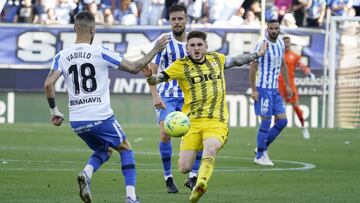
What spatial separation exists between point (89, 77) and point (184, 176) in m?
4.66

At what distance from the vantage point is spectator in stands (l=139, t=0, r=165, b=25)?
32.0 m

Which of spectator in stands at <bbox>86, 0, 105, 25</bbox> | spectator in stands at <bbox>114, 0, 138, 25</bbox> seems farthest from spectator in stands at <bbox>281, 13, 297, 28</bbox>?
spectator in stands at <bbox>86, 0, 105, 25</bbox>

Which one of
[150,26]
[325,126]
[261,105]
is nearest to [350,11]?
[325,126]

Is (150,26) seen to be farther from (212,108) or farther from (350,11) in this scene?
(212,108)

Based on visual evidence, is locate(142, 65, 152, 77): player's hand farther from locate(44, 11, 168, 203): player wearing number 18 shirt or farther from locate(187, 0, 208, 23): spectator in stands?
locate(187, 0, 208, 23): spectator in stands

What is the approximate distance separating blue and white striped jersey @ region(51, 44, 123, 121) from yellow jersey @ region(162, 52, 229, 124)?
124cm

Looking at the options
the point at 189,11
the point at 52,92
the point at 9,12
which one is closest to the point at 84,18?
the point at 52,92

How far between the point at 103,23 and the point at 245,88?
15.5 feet

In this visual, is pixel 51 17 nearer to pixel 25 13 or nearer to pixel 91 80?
pixel 25 13

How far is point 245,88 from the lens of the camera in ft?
102

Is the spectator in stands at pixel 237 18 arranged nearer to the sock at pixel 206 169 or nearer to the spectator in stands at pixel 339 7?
the spectator in stands at pixel 339 7

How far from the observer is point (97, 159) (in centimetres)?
1126

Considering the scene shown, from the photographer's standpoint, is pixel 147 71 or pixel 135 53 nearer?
pixel 147 71

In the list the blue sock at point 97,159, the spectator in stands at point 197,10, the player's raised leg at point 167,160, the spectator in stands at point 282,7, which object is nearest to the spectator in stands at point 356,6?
the spectator in stands at point 282,7
